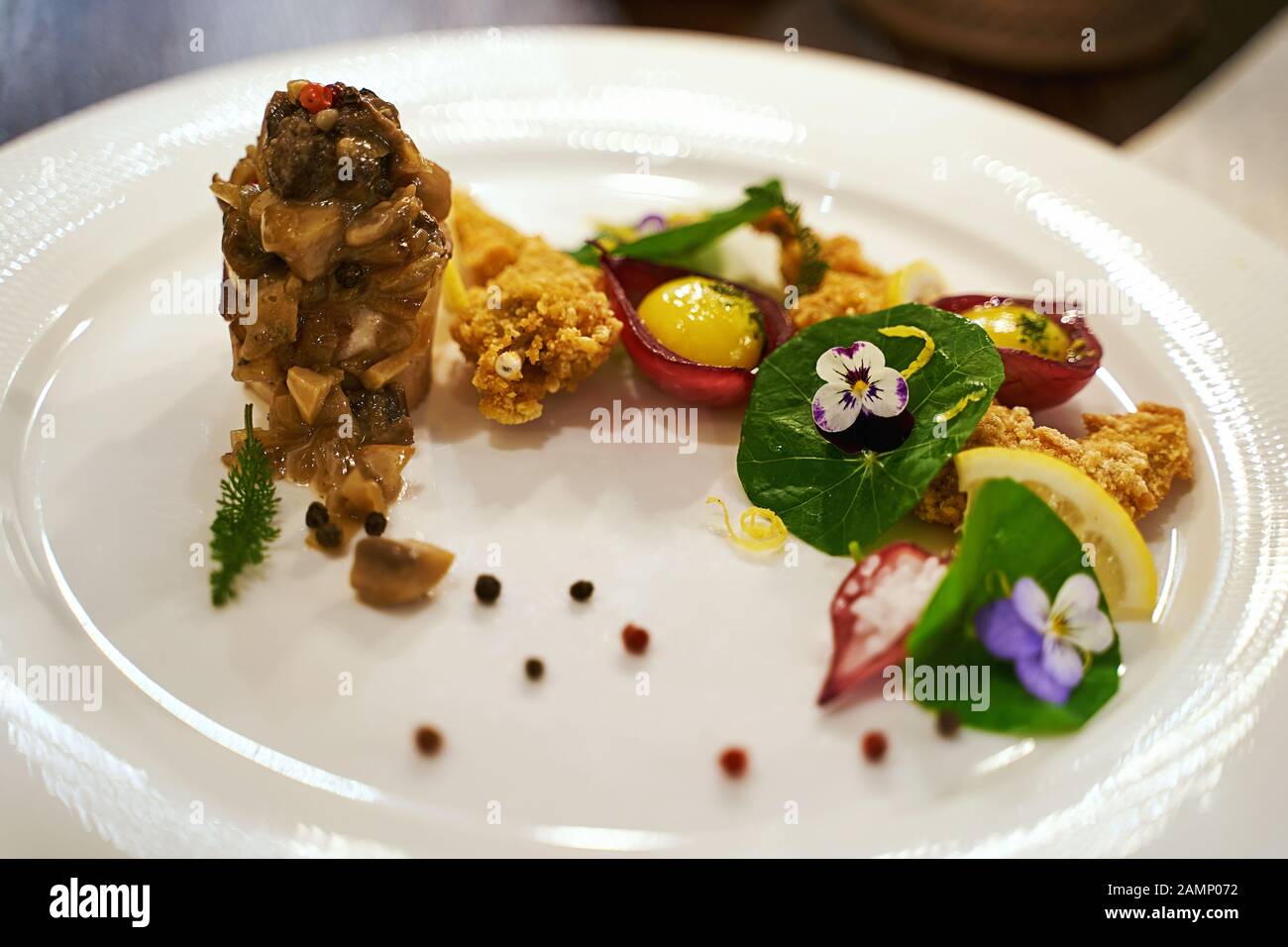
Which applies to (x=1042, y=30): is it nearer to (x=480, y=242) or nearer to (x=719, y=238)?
(x=719, y=238)

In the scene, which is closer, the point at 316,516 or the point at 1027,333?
the point at 316,516

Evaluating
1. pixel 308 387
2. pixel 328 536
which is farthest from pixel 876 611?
pixel 308 387

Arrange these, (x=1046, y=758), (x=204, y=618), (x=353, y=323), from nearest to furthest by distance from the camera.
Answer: (x=1046, y=758) < (x=204, y=618) < (x=353, y=323)

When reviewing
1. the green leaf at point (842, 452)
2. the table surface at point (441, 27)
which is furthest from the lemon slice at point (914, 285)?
the table surface at point (441, 27)

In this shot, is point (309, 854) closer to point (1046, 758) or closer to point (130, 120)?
point (1046, 758)

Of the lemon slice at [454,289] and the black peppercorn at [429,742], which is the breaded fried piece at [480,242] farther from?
the black peppercorn at [429,742]
